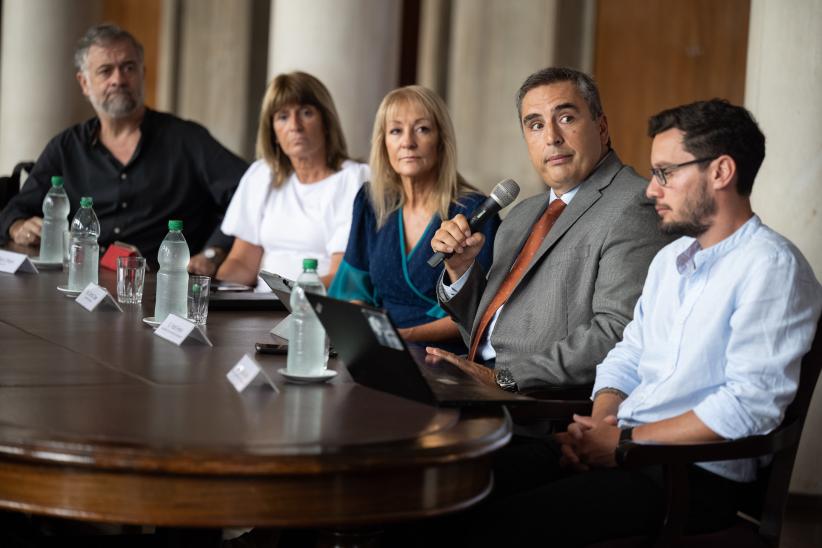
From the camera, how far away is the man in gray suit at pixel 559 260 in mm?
2580

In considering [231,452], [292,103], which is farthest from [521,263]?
[292,103]

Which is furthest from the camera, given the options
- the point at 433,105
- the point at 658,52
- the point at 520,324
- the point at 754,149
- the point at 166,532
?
the point at 658,52

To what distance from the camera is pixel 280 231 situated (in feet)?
14.7

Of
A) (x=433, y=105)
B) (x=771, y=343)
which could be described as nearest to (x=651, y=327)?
(x=771, y=343)

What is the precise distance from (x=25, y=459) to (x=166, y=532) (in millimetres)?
1052

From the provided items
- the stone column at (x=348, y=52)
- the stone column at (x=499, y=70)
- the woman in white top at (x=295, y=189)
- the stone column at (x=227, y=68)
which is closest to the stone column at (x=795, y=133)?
the woman in white top at (x=295, y=189)

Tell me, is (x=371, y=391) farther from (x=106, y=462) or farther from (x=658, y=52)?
(x=658, y=52)

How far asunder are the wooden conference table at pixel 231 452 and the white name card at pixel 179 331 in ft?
1.42

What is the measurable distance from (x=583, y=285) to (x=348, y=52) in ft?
9.09

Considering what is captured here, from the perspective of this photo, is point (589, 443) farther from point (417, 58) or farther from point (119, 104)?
point (417, 58)

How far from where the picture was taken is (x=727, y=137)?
7.16 feet

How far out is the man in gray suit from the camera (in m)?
2.58

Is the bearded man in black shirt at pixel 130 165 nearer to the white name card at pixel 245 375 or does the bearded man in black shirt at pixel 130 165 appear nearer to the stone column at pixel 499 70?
the stone column at pixel 499 70

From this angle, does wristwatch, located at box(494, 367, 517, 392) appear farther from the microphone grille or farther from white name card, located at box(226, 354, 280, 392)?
white name card, located at box(226, 354, 280, 392)
